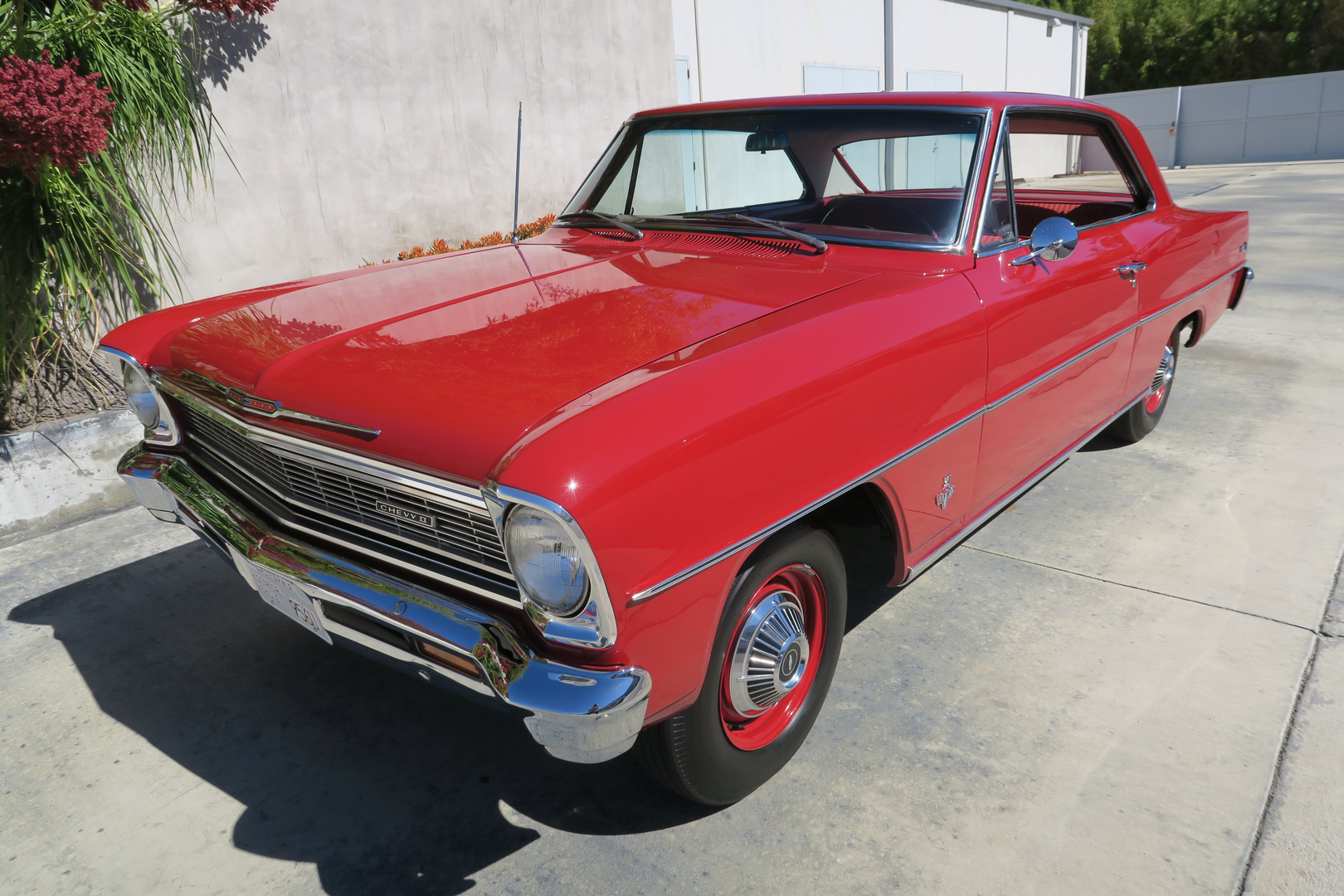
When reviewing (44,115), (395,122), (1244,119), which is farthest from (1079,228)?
(1244,119)

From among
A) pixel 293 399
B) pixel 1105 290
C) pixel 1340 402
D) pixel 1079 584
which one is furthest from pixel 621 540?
pixel 1340 402

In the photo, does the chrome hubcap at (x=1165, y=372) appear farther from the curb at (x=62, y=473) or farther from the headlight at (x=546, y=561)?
the curb at (x=62, y=473)

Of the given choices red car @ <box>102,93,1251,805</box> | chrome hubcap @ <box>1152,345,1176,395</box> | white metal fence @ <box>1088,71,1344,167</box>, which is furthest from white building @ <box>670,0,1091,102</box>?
red car @ <box>102,93,1251,805</box>

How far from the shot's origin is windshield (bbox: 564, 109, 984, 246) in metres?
2.75

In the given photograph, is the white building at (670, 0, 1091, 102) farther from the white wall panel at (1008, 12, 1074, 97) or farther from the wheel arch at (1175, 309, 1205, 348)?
the wheel arch at (1175, 309, 1205, 348)

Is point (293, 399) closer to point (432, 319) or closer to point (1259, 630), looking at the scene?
point (432, 319)

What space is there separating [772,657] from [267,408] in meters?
1.26

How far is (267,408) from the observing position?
79.7 inches

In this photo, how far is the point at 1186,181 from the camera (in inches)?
724

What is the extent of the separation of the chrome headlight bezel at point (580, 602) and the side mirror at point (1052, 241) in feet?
5.91

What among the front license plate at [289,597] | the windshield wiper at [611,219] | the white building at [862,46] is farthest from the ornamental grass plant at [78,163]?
the white building at [862,46]

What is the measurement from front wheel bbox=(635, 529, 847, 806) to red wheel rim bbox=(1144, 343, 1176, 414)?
2.72m

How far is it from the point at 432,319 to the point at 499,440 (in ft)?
2.49

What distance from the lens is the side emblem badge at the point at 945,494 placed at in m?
2.48
